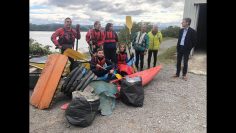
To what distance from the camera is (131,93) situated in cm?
574

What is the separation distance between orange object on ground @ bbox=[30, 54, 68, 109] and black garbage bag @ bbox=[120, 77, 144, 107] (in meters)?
1.38

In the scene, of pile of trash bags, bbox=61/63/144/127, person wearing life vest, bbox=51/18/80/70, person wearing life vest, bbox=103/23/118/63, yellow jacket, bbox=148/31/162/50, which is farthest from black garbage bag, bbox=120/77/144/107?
yellow jacket, bbox=148/31/162/50

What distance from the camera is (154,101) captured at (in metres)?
5.95

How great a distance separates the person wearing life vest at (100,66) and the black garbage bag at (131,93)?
0.67 meters

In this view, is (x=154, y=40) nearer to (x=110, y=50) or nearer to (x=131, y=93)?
(x=110, y=50)

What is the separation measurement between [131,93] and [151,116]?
73cm

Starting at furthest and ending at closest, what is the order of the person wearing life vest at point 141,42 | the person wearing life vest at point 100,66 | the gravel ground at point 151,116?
the person wearing life vest at point 141,42
the person wearing life vest at point 100,66
the gravel ground at point 151,116

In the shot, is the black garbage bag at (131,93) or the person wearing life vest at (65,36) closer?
the black garbage bag at (131,93)

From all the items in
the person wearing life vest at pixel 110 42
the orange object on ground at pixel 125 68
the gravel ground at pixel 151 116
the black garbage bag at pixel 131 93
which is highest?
the person wearing life vest at pixel 110 42

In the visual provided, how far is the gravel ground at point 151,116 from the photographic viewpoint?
4.73 m

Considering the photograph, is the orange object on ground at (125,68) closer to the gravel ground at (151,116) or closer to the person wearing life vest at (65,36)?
the gravel ground at (151,116)

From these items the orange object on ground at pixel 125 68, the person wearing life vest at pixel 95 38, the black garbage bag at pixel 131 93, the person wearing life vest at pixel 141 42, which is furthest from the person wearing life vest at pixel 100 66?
the person wearing life vest at pixel 141 42
